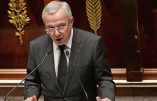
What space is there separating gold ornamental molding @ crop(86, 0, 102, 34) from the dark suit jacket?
5.04 feet

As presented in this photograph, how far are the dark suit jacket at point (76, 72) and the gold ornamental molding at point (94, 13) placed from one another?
60.5 inches

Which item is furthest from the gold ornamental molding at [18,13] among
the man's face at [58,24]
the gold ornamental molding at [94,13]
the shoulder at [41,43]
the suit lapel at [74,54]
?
the man's face at [58,24]

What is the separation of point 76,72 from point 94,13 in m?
1.71

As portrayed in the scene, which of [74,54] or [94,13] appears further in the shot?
[94,13]

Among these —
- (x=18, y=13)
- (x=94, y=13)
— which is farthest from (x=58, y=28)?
(x=18, y=13)

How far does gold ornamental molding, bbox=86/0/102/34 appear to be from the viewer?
419 cm

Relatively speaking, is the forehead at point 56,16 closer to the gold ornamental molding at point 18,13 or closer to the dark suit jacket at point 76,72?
the dark suit jacket at point 76,72

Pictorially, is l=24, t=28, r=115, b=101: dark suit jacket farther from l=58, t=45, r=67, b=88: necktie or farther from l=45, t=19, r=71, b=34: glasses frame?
l=45, t=19, r=71, b=34: glasses frame

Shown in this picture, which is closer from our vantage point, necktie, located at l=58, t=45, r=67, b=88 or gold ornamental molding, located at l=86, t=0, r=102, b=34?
necktie, located at l=58, t=45, r=67, b=88

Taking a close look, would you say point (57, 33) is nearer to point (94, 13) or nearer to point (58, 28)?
point (58, 28)

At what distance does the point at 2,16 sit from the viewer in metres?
4.46

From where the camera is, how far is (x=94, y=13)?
4.20 m

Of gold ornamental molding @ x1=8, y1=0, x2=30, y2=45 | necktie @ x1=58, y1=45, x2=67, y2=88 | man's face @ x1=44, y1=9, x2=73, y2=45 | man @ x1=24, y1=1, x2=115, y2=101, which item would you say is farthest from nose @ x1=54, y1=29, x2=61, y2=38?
gold ornamental molding @ x1=8, y1=0, x2=30, y2=45

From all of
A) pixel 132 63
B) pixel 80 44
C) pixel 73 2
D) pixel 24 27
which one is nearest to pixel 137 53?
pixel 132 63
